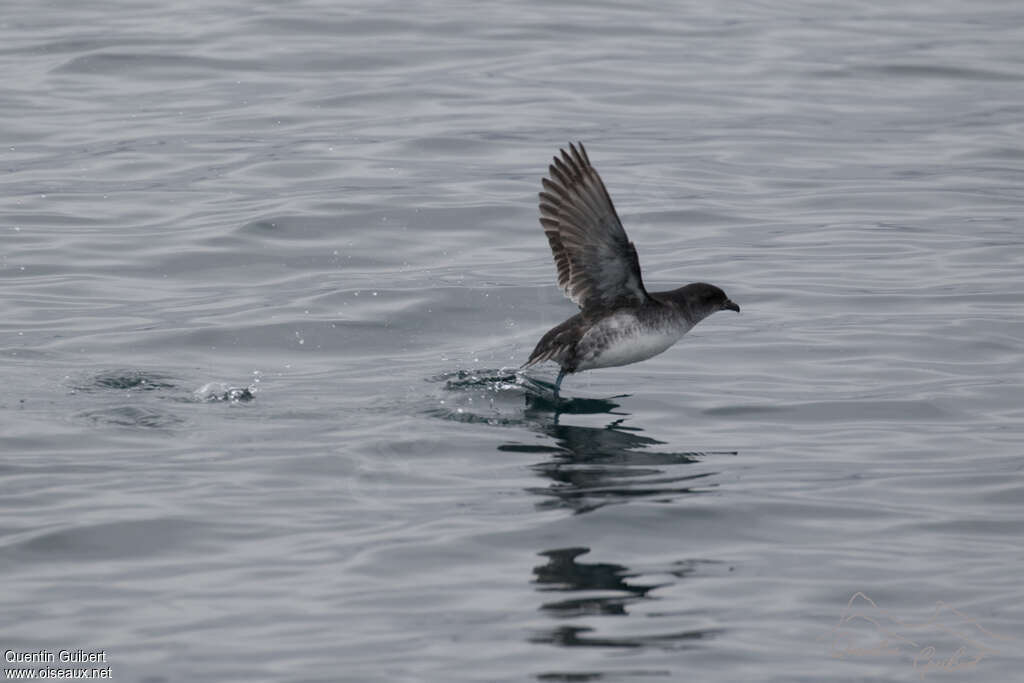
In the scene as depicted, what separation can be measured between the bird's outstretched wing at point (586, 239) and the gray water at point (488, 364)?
2.76 feet

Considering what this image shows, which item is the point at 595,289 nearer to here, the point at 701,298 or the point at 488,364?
the point at 701,298

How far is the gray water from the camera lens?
26.7ft

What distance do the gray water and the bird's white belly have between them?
433 millimetres

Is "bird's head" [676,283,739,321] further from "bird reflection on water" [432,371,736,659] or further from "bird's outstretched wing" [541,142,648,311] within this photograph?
"bird reflection on water" [432,371,736,659]

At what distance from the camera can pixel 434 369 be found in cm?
1268

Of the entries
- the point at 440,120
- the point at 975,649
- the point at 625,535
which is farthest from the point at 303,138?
the point at 975,649

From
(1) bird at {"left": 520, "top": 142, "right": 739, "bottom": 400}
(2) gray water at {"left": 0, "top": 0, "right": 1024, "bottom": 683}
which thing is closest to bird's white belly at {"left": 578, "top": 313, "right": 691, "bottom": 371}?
(1) bird at {"left": 520, "top": 142, "right": 739, "bottom": 400}

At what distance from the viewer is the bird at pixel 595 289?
1102 centimetres

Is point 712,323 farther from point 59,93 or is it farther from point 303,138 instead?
point 59,93

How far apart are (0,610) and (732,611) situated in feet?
10.9

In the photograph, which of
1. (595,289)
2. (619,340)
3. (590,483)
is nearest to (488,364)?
(595,289)

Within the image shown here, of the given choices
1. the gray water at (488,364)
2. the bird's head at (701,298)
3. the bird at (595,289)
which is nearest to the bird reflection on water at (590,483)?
the gray water at (488,364)

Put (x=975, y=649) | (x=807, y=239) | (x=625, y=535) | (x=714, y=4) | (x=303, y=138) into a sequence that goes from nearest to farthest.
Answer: (x=975, y=649)
(x=625, y=535)
(x=807, y=239)
(x=303, y=138)
(x=714, y=4)

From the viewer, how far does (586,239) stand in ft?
36.7
